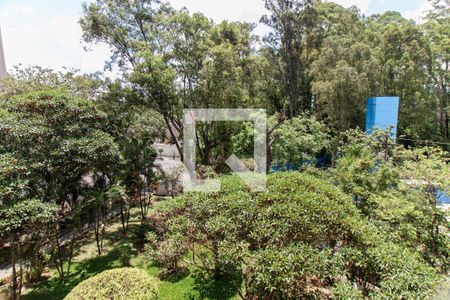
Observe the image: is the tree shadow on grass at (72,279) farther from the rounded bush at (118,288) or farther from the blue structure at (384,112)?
the blue structure at (384,112)

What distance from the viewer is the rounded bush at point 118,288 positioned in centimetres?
387

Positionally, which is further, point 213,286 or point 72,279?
point 72,279

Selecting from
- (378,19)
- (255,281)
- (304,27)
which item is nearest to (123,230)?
(255,281)

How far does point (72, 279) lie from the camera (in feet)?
20.7

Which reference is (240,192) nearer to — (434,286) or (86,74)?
(434,286)

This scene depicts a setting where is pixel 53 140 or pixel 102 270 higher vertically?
pixel 53 140

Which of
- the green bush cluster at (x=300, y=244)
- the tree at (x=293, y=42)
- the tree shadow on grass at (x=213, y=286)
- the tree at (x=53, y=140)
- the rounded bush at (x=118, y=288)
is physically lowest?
the tree shadow on grass at (x=213, y=286)

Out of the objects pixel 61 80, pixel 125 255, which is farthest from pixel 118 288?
pixel 61 80

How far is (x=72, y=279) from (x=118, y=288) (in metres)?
3.29

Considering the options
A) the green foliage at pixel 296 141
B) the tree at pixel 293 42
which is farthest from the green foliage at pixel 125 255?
the tree at pixel 293 42

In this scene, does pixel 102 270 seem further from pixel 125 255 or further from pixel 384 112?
pixel 384 112

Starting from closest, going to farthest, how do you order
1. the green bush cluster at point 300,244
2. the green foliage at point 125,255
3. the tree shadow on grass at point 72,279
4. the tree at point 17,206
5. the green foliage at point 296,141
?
the green bush cluster at point 300,244, the tree at point 17,206, the tree shadow on grass at point 72,279, the green foliage at point 125,255, the green foliage at point 296,141

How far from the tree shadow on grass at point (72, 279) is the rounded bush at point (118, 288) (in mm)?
2400

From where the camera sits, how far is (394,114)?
1117 cm
